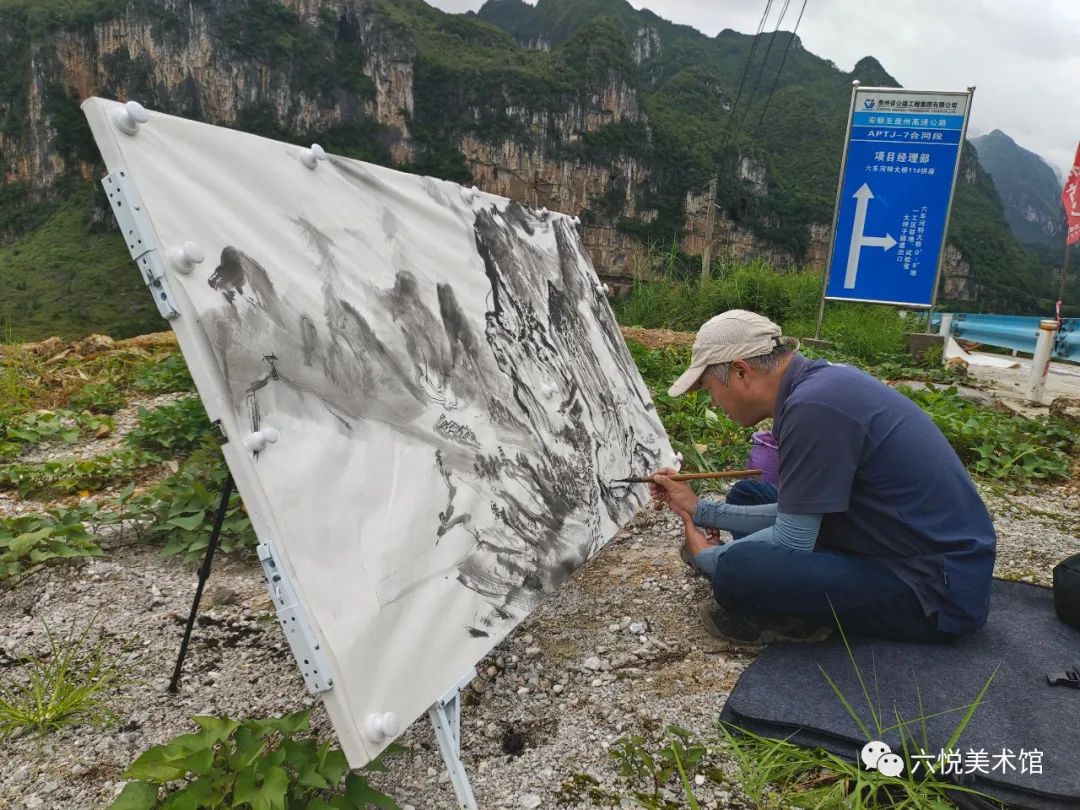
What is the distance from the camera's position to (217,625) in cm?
222

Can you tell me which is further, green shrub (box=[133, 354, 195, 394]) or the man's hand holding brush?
green shrub (box=[133, 354, 195, 394])

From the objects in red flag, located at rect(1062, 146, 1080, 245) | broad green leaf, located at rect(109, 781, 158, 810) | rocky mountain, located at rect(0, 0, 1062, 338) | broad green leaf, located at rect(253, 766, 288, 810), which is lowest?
broad green leaf, located at rect(109, 781, 158, 810)

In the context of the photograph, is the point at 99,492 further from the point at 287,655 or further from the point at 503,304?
the point at 503,304

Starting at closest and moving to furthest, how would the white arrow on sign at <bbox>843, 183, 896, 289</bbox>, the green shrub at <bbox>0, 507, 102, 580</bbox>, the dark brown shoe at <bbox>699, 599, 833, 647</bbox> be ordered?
the dark brown shoe at <bbox>699, 599, 833, 647</bbox>
the green shrub at <bbox>0, 507, 102, 580</bbox>
the white arrow on sign at <bbox>843, 183, 896, 289</bbox>

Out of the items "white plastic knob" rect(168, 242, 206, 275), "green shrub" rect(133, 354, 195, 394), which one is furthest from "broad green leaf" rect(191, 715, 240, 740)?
"green shrub" rect(133, 354, 195, 394)

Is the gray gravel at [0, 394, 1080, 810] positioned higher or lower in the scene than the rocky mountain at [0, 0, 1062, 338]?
lower

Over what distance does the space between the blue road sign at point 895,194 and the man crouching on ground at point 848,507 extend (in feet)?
16.2

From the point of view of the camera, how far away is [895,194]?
6.22m

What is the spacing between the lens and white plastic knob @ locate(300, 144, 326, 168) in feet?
5.47

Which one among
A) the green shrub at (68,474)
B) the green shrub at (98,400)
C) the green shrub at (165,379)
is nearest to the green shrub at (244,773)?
the green shrub at (68,474)

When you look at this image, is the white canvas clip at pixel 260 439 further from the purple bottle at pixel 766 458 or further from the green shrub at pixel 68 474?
the green shrub at pixel 68 474

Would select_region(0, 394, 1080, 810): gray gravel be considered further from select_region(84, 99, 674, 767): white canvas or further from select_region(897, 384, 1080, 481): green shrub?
select_region(897, 384, 1080, 481): green shrub

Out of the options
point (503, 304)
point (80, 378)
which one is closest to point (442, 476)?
point (503, 304)

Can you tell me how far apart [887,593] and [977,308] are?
36188mm
